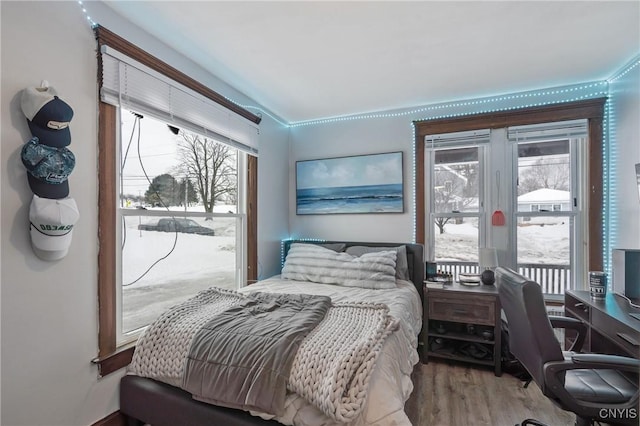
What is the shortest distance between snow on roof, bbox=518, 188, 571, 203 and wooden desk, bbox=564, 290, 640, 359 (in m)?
1.00

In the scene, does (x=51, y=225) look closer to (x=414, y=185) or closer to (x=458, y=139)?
(x=414, y=185)

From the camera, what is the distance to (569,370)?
1.42m

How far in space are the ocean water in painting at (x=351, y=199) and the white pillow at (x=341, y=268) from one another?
58cm

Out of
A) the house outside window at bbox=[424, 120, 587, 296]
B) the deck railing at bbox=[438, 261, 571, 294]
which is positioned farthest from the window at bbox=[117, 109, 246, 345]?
the deck railing at bbox=[438, 261, 571, 294]

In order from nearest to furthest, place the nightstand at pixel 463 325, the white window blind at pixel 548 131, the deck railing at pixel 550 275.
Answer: the nightstand at pixel 463 325 < the white window blind at pixel 548 131 < the deck railing at pixel 550 275

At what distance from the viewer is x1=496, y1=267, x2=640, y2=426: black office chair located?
1323 millimetres

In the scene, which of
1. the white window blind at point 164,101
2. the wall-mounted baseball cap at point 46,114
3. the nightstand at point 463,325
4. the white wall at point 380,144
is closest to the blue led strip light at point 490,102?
the white wall at point 380,144

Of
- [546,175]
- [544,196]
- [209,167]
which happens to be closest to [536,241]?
[544,196]

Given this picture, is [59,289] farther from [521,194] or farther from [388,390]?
[521,194]

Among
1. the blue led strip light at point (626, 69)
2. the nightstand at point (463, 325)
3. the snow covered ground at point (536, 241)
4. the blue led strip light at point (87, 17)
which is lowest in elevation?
the nightstand at point (463, 325)

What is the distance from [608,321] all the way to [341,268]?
1.86 metres

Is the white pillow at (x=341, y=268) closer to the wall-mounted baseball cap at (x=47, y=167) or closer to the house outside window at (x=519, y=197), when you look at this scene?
the house outside window at (x=519, y=197)

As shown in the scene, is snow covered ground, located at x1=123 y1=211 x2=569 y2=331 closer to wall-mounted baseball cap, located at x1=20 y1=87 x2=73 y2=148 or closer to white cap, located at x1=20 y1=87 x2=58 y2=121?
wall-mounted baseball cap, located at x1=20 y1=87 x2=73 y2=148

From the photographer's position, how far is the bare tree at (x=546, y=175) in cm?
289
